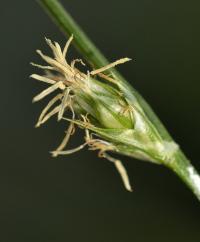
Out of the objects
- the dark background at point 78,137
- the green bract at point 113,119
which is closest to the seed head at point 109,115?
the green bract at point 113,119

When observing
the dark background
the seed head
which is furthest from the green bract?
the dark background

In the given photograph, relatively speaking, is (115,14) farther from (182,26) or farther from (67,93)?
(67,93)

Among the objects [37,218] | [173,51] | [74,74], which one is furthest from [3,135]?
[74,74]

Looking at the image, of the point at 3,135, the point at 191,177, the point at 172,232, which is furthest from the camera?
the point at 3,135

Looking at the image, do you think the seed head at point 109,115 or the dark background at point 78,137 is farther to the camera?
the dark background at point 78,137

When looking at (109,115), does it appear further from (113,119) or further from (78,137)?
(78,137)

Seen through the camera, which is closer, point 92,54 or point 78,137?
point 92,54

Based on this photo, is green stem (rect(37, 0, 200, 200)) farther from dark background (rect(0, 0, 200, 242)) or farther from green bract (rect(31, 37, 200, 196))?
dark background (rect(0, 0, 200, 242))

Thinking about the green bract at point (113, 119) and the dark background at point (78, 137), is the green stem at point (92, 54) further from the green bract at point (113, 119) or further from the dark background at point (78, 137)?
the dark background at point (78, 137)

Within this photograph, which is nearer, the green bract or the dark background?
the green bract

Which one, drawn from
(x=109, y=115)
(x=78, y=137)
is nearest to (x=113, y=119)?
(x=109, y=115)

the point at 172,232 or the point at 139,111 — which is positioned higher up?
the point at 139,111
